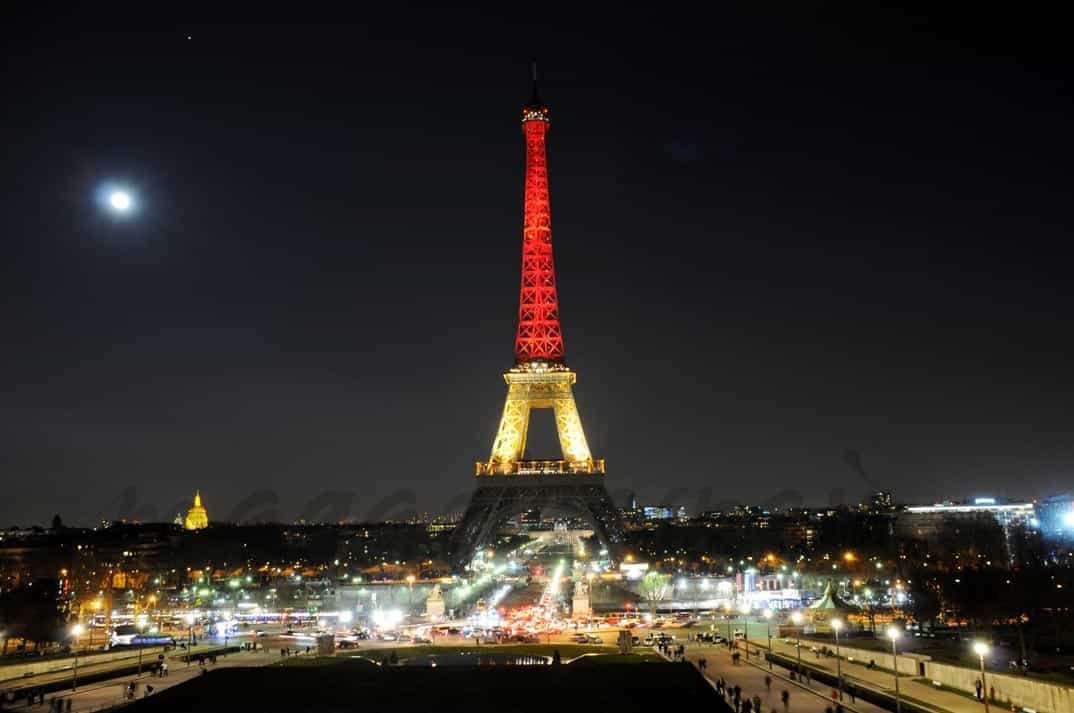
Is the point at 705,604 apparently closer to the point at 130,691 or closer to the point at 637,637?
the point at 637,637

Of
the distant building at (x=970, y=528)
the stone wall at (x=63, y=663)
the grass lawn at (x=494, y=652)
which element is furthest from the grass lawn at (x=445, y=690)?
the distant building at (x=970, y=528)

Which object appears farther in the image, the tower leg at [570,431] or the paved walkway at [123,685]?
the tower leg at [570,431]

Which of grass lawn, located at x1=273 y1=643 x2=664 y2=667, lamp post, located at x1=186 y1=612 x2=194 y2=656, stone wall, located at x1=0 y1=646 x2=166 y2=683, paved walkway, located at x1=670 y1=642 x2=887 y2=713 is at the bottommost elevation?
paved walkway, located at x1=670 y1=642 x2=887 y2=713

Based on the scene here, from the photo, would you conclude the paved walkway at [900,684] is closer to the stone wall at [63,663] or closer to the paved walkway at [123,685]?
the paved walkway at [123,685]

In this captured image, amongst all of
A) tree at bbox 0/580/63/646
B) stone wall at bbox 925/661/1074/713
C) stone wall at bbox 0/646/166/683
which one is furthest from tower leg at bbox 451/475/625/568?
stone wall at bbox 925/661/1074/713

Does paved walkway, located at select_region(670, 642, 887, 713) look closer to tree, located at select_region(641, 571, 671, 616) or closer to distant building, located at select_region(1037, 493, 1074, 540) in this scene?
tree, located at select_region(641, 571, 671, 616)

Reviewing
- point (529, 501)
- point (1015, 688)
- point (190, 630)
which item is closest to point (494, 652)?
point (1015, 688)

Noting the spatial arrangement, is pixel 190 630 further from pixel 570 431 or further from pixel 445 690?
pixel 570 431
